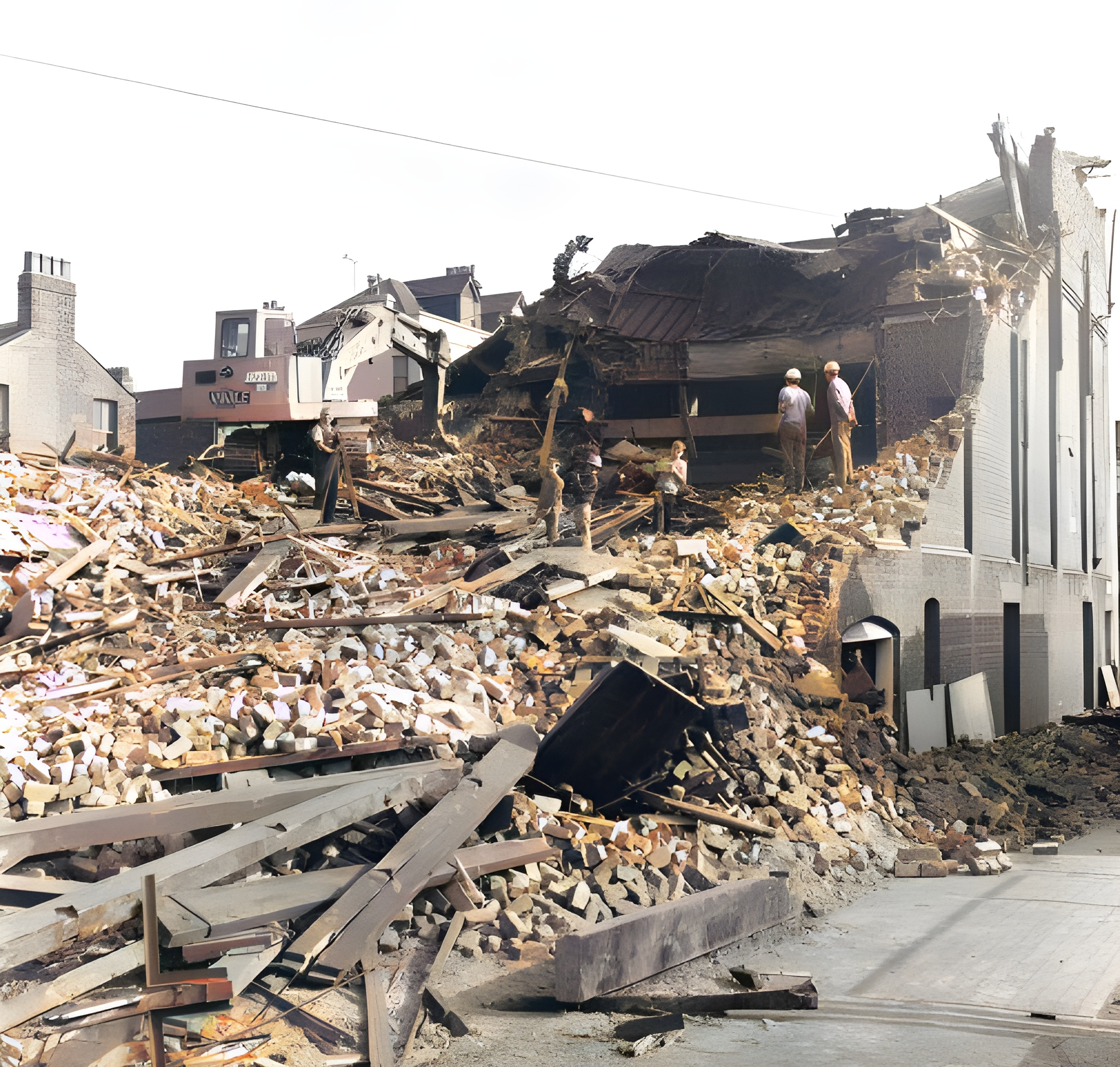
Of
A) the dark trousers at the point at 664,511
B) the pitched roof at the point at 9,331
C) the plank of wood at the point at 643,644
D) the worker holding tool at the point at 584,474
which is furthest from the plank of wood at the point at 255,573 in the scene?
the pitched roof at the point at 9,331

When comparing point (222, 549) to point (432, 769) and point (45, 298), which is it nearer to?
point (432, 769)

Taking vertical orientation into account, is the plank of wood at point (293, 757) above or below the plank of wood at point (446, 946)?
above

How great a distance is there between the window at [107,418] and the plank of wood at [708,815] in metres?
21.9

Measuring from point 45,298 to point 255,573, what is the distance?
623 inches

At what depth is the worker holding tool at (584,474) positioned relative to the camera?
17.2 m

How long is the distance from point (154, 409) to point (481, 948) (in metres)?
24.2

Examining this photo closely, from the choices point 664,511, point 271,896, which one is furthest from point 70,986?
point 664,511

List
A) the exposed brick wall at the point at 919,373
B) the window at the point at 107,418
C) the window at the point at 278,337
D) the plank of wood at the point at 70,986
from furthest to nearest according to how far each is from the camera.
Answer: the window at the point at 107,418 < the window at the point at 278,337 < the exposed brick wall at the point at 919,373 < the plank of wood at the point at 70,986

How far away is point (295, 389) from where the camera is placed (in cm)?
2119

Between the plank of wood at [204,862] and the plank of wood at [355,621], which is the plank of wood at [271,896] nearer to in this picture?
the plank of wood at [204,862]

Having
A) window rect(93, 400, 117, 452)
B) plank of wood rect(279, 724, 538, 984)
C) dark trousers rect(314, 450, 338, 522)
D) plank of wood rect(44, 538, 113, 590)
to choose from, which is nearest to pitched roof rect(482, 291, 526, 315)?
window rect(93, 400, 117, 452)

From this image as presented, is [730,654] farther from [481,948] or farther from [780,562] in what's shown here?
[481,948]

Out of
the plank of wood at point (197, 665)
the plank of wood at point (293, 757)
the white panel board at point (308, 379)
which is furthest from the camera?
the white panel board at point (308, 379)

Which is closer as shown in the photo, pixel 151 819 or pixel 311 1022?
pixel 311 1022
